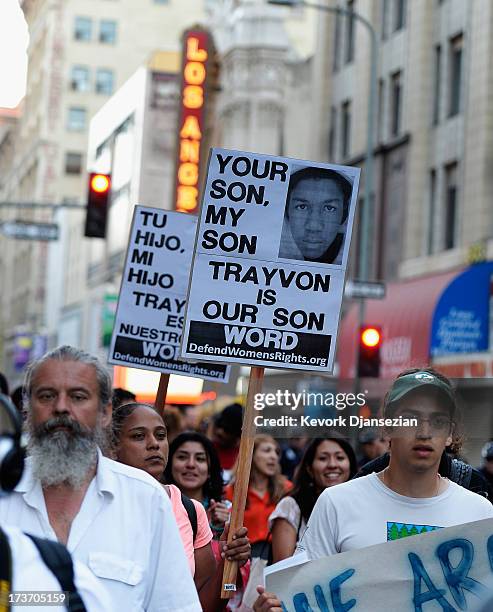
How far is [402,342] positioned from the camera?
103 feet

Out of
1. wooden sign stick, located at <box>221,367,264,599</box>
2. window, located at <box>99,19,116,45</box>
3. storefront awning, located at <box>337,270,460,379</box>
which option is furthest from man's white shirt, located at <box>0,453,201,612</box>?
window, located at <box>99,19,116,45</box>

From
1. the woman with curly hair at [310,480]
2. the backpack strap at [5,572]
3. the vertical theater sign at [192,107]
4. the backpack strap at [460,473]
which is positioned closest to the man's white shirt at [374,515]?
the backpack strap at [460,473]

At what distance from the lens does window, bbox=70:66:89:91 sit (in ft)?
304

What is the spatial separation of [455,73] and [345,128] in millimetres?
7573

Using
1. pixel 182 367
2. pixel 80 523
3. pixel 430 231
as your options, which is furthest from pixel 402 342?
pixel 80 523

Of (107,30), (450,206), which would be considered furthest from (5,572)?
(107,30)

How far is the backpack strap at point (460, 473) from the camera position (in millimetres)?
6307

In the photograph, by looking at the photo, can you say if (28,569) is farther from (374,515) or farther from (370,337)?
(370,337)

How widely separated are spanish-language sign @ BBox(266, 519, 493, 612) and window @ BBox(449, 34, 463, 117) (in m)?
28.4

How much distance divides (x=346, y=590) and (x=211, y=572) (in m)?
1.37

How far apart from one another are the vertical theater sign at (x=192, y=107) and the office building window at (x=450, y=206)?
43.3 ft

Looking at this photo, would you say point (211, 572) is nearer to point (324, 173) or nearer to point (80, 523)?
point (324, 173)

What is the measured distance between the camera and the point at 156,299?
9195 mm

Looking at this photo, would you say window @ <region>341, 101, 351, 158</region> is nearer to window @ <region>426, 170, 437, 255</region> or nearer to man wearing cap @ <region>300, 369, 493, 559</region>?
window @ <region>426, 170, 437, 255</region>
